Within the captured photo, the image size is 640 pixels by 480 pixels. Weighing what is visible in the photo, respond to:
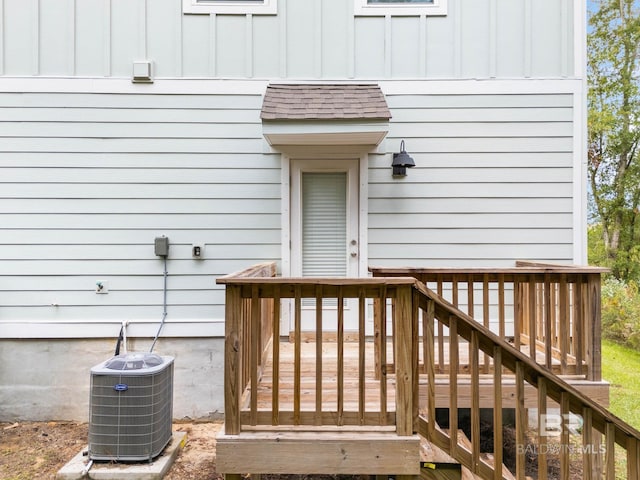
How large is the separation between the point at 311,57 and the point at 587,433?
150 inches

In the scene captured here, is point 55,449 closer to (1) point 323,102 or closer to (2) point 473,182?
(1) point 323,102

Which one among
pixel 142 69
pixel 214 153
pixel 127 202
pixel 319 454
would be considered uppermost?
pixel 142 69

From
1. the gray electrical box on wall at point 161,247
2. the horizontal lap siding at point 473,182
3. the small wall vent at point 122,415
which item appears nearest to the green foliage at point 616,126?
the horizontal lap siding at point 473,182

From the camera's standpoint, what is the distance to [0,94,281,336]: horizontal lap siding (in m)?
3.78

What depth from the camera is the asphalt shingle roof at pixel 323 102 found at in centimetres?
331

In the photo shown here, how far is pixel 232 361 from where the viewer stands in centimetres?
210

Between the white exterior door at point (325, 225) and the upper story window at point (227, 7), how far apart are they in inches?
61.2

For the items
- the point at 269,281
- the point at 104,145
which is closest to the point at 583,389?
the point at 269,281

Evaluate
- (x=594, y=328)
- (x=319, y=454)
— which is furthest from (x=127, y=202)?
(x=594, y=328)

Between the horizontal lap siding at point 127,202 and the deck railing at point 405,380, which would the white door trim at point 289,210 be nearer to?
the horizontal lap siding at point 127,202

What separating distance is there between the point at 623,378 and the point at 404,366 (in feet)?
15.2

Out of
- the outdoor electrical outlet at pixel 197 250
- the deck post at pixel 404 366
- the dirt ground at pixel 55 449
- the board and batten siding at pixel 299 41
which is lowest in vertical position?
the dirt ground at pixel 55 449

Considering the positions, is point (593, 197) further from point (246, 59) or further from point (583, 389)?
point (246, 59)

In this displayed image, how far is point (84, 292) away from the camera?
12.5 feet
